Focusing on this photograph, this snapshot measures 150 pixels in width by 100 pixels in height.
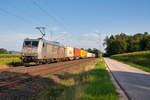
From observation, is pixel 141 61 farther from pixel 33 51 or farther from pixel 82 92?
pixel 82 92

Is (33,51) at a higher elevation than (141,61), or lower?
higher

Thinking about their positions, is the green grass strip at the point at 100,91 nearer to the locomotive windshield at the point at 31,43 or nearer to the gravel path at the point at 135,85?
the gravel path at the point at 135,85

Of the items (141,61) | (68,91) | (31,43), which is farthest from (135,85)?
(141,61)

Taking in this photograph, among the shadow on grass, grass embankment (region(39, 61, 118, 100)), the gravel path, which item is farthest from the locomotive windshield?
grass embankment (region(39, 61, 118, 100))

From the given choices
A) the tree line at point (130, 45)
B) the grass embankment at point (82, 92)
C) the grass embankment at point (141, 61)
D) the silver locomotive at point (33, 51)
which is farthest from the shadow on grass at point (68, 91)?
the tree line at point (130, 45)

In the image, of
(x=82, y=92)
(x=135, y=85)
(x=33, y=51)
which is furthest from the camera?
(x=33, y=51)

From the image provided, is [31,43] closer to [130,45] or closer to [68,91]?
[68,91]

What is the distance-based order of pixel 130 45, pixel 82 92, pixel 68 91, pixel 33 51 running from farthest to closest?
pixel 130 45
pixel 33 51
pixel 68 91
pixel 82 92

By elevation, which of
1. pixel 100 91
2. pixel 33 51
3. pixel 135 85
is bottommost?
pixel 135 85

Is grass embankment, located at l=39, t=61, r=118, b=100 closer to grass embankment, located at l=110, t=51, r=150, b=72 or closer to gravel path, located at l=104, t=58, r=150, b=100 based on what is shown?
gravel path, located at l=104, t=58, r=150, b=100

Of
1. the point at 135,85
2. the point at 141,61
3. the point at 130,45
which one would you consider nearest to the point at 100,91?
the point at 135,85

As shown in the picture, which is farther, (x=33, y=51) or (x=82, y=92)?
(x=33, y=51)

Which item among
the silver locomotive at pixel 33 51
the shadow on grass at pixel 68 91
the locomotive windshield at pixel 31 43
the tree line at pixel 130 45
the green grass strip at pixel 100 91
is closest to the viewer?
the green grass strip at pixel 100 91

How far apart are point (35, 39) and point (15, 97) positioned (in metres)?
15.2
